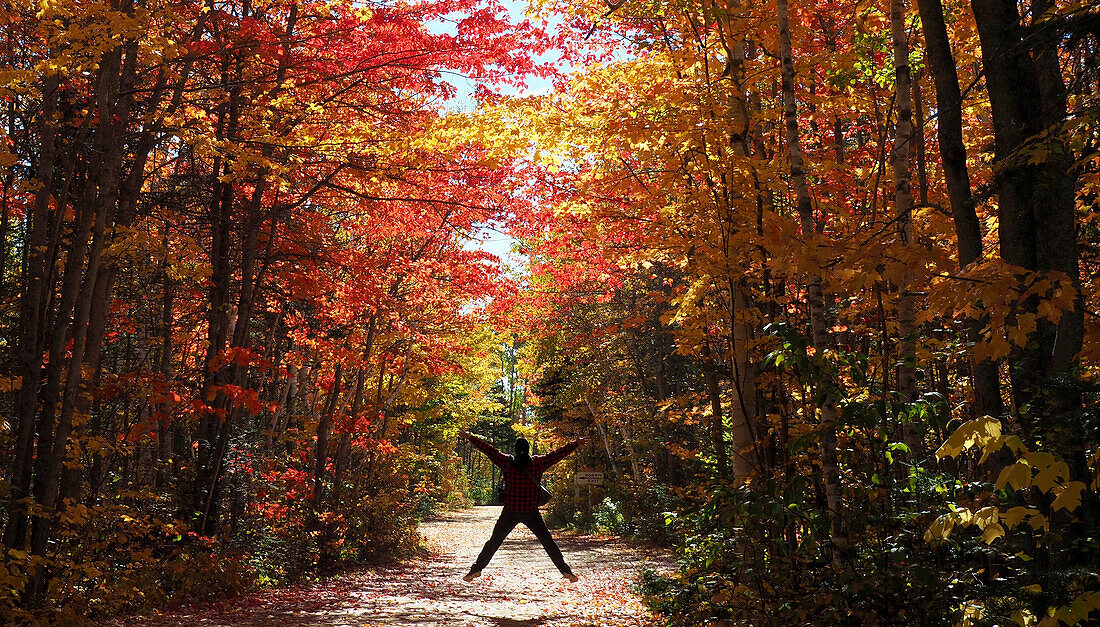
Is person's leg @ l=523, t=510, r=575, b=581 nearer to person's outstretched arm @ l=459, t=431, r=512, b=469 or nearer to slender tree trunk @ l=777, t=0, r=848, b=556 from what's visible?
person's outstretched arm @ l=459, t=431, r=512, b=469

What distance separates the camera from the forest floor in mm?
8727

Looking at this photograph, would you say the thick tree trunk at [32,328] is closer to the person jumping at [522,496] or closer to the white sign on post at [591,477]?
the person jumping at [522,496]

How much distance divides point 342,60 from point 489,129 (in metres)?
2.25

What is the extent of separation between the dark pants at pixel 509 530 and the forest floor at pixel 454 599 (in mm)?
626

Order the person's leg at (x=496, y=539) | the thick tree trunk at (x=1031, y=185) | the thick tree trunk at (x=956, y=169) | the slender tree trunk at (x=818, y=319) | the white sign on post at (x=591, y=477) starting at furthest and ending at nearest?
the white sign on post at (x=591, y=477) < the person's leg at (x=496, y=539) < the slender tree trunk at (x=818, y=319) < the thick tree trunk at (x=956, y=169) < the thick tree trunk at (x=1031, y=185)

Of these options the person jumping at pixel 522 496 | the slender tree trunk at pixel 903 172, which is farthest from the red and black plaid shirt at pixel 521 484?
the slender tree trunk at pixel 903 172

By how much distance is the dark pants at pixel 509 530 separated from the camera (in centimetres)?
961

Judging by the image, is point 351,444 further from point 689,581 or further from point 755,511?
point 755,511

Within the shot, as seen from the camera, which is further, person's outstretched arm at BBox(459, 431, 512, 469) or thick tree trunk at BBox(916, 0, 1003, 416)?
person's outstretched arm at BBox(459, 431, 512, 469)

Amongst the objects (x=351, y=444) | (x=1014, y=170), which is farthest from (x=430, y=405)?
(x=1014, y=170)

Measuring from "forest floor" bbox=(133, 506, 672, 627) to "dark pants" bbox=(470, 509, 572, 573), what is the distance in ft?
2.06

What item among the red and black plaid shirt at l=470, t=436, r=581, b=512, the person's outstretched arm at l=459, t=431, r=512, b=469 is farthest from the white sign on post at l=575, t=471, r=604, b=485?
the person's outstretched arm at l=459, t=431, r=512, b=469

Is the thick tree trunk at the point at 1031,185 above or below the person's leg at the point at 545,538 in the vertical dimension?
above

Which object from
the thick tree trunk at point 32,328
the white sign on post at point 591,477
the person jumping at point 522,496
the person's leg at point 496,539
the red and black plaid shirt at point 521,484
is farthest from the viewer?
the white sign on post at point 591,477
